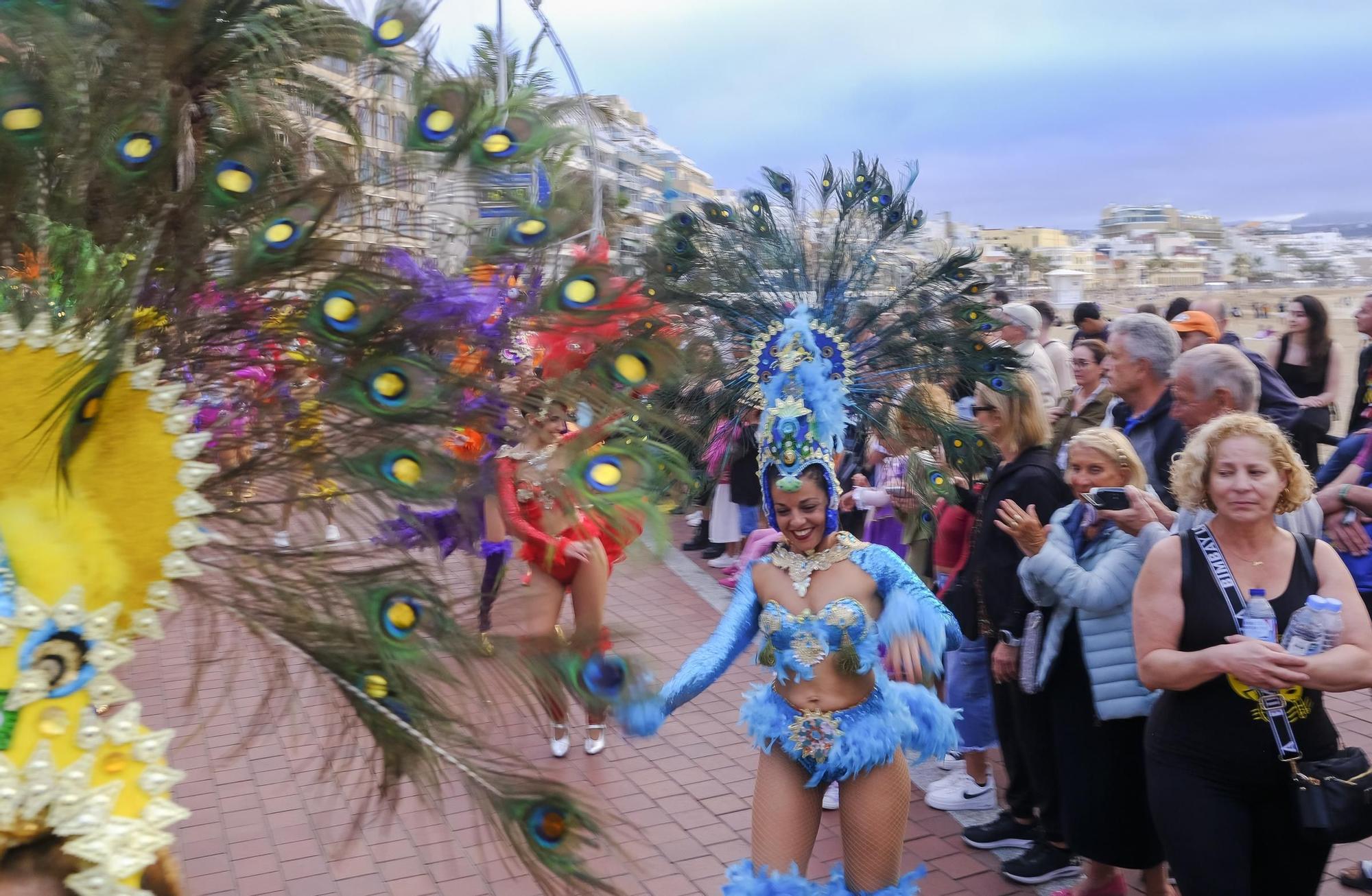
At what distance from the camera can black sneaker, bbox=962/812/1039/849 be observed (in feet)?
17.0

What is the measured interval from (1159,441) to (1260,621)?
1898 millimetres

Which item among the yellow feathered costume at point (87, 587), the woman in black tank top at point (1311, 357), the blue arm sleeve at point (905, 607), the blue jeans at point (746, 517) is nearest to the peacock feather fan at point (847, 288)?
the blue arm sleeve at point (905, 607)

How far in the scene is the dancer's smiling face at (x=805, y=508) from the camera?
4.12m

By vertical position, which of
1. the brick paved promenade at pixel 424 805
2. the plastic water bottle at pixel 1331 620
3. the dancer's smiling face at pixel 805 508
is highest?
the dancer's smiling face at pixel 805 508

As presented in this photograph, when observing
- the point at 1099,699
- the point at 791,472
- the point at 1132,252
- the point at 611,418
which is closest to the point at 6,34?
the point at 611,418

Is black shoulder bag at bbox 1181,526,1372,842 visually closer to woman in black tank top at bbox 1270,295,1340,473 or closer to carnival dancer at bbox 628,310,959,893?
carnival dancer at bbox 628,310,959,893

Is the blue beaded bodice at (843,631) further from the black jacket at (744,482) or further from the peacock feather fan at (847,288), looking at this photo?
the black jacket at (744,482)

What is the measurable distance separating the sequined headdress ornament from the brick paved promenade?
0.62 metres

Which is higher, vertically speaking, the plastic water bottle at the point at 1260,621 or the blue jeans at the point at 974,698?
the plastic water bottle at the point at 1260,621

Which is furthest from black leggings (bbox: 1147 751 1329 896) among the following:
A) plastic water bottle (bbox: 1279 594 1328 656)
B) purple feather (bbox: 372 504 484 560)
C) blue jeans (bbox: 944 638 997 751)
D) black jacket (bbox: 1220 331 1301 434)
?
black jacket (bbox: 1220 331 1301 434)

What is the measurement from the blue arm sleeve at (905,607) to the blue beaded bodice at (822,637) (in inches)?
2.9

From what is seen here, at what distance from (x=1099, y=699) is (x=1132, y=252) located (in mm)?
35668

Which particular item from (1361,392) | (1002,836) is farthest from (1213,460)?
(1361,392)

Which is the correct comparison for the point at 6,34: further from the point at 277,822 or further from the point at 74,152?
the point at 277,822
